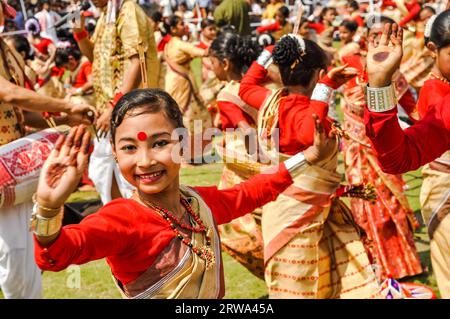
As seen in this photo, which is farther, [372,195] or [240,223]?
[240,223]

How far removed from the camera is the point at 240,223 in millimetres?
4719

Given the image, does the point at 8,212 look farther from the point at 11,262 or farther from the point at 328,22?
the point at 328,22

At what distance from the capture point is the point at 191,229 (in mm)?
2355

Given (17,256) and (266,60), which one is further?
(266,60)

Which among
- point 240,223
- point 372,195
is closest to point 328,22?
point 240,223

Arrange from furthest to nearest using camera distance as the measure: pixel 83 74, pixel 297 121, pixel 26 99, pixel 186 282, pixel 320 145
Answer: pixel 83 74, pixel 297 121, pixel 26 99, pixel 320 145, pixel 186 282

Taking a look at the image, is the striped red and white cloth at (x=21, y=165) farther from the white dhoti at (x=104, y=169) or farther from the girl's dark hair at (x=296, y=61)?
the white dhoti at (x=104, y=169)

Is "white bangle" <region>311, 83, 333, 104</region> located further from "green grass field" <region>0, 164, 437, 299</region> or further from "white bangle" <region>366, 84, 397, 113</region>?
"green grass field" <region>0, 164, 437, 299</region>

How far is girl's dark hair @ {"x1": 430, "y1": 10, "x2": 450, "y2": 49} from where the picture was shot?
2.58 m

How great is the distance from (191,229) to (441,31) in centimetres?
120

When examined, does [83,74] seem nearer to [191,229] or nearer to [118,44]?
[118,44]

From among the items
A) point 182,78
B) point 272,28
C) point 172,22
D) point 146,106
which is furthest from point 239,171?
point 272,28

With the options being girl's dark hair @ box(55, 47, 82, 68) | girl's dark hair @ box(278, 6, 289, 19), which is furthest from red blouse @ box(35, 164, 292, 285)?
girl's dark hair @ box(278, 6, 289, 19)

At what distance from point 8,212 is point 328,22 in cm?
975
